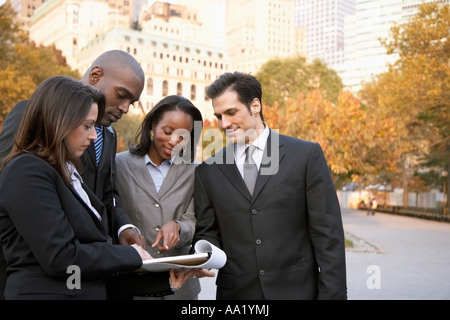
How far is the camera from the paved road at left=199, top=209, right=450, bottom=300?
325 inches

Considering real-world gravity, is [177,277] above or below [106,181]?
below

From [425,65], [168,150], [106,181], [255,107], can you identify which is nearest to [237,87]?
[255,107]

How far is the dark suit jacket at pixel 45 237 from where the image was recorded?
2.06 m

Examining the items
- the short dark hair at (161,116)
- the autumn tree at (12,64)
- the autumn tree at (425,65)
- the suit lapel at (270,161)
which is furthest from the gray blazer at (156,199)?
the autumn tree at (425,65)

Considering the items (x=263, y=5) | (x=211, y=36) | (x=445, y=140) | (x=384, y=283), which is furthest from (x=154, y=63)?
(x=384, y=283)

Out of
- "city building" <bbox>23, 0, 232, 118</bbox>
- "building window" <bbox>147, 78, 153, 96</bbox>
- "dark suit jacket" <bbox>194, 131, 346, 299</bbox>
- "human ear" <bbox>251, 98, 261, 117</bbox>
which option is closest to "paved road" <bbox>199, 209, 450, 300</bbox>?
"dark suit jacket" <bbox>194, 131, 346, 299</bbox>

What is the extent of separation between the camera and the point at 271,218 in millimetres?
2984

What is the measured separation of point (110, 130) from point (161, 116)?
1.14 ft

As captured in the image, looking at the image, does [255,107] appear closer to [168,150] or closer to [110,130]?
[168,150]

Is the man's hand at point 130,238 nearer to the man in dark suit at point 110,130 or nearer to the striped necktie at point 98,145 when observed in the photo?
the man in dark suit at point 110,130

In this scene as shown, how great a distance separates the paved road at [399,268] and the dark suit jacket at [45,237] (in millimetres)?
2743

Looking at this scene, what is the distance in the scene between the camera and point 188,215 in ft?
11.0
